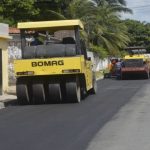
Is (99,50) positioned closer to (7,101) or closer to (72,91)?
(7,101)

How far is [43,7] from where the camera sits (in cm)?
5281

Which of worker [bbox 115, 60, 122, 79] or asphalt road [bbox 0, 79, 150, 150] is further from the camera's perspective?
worker [bbox 115, 60, 122, 79]

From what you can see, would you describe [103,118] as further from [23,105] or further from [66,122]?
[23,105]

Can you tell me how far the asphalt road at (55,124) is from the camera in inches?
472

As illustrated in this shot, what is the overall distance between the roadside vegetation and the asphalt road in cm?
2533

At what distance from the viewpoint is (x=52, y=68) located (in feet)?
71.2

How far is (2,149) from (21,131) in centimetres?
260

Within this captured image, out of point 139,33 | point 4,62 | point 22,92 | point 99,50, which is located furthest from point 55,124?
point 139,33

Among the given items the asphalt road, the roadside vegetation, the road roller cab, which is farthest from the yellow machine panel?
the roadside vegetation

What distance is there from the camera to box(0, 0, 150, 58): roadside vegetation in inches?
1938

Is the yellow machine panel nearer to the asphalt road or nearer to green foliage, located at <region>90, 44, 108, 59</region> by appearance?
the asphalt road

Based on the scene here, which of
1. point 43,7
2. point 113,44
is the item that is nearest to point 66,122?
point 43,7

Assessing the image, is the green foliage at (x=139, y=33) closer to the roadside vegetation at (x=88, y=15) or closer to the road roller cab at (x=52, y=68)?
the roadside vegetation at (x=88, y=15)

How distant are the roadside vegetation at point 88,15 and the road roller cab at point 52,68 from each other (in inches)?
864
